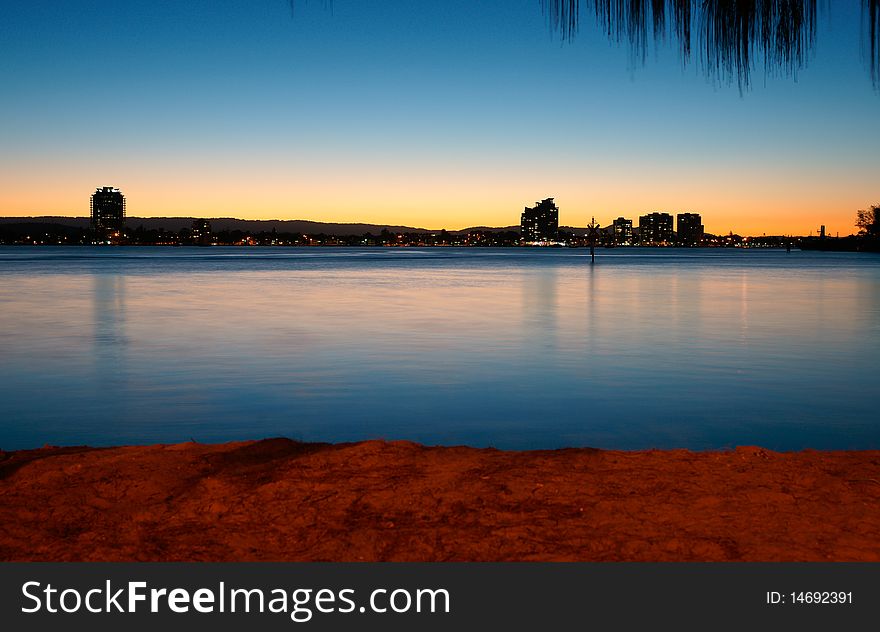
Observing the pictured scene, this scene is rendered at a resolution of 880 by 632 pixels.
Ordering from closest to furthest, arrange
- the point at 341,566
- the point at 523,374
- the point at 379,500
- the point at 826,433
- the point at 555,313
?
the point at 341,566 → the point at 379,500 → the point at 826,433 → the point at 523,374 → the point at 555,313

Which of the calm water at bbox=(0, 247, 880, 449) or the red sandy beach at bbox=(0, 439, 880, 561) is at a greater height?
the red sandy beach at bbox=(0, 439, 880, 561)

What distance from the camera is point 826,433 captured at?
1200 centimetres

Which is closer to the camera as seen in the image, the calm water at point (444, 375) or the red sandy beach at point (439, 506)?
the red sandy beach at point (439, 506)

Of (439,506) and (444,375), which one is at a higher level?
(439,506)

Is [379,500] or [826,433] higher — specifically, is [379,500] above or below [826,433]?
above

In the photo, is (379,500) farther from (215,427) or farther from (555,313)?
(555,313)

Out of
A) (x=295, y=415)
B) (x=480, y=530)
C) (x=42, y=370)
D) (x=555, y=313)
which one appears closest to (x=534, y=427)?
(x=295, y=415)

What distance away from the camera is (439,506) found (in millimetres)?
6082

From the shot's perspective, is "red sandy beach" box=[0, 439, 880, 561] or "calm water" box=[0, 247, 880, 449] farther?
"calm water" box=[0, 247, 880, 449]

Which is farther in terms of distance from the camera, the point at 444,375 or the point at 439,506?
the point at 444,375

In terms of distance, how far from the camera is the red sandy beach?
17.8ft

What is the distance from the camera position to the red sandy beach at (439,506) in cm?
542

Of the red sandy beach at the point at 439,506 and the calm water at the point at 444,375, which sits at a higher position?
the red sandy beach at the point at 439,506

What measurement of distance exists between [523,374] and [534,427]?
493 cm
